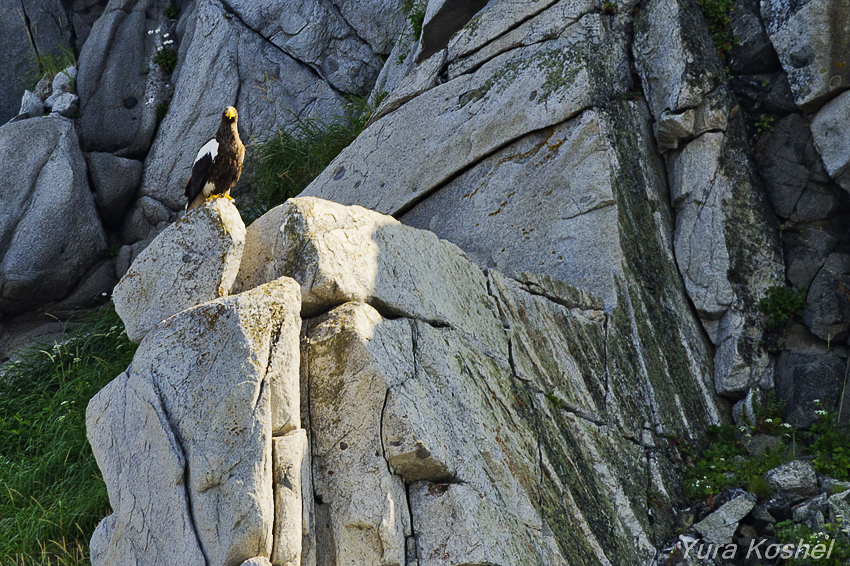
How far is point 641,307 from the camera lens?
642 cm

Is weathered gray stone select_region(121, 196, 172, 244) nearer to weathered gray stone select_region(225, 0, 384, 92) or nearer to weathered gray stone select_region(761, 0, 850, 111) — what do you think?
weathered gray stone select_region(225, 0, 384, 92)

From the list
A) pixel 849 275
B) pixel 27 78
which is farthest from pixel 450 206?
pixel 27 78

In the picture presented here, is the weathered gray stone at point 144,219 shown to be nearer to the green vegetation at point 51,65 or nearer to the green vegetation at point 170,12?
the green vegetation at point 51,65

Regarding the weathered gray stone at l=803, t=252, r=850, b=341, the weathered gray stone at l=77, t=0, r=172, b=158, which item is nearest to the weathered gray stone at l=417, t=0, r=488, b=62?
the weathered gray stone at l=803, t=252, r=850, b=341

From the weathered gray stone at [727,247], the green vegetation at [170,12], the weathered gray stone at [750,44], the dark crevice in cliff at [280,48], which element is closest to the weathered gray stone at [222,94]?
the dark crevice in cliff at [280,48]

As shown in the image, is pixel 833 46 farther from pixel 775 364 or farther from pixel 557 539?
pixel 557 539

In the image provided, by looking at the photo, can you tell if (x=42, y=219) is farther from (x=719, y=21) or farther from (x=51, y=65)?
(x=719, y=21)

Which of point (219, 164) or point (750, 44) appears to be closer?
point (219, 164)

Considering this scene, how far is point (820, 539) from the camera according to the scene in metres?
4.88

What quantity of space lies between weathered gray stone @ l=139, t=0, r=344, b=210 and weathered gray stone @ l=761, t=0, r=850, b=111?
600 cm

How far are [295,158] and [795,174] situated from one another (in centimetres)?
541

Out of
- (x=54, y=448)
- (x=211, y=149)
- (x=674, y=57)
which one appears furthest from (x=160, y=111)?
(x=674, y=57)

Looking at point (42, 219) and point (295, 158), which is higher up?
point (42, 219)

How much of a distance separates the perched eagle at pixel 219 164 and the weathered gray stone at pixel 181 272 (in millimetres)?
984
